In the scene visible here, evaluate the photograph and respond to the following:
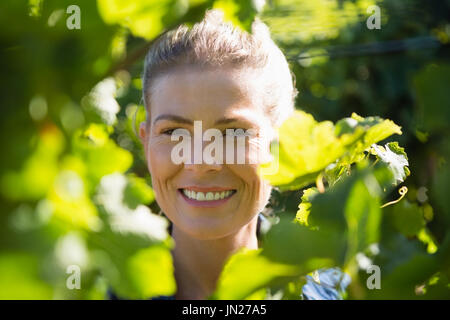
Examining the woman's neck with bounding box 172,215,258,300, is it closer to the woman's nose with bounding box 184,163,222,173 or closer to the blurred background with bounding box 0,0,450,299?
the woman's nose with bounding box 184,163,222,173

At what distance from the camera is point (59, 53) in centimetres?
27

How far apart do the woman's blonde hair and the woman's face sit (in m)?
0.04

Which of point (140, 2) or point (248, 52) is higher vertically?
point (248, 52)

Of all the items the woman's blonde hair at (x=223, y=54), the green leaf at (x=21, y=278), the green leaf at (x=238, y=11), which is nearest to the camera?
the green leaf at (x=21, y=278)

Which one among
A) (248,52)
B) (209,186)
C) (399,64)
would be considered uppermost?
(399,64)

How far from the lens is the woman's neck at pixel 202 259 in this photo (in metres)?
1.13

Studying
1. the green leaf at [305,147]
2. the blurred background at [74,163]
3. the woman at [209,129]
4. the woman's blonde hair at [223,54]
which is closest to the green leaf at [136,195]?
the blurred background at [74,163]

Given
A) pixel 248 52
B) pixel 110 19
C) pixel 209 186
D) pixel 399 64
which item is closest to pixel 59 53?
pixel 110 19

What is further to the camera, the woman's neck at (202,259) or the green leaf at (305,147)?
the woman's neck at (202,259)

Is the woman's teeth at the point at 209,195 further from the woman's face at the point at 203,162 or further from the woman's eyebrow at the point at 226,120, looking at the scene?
the woman's eyebrow at the point at 226,120

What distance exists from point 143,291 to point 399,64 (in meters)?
3.88

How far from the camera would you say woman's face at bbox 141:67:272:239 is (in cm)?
93
